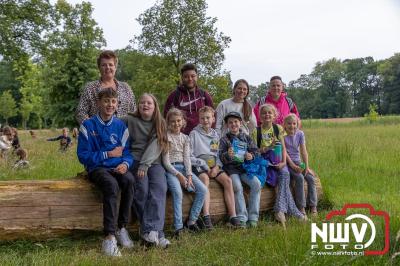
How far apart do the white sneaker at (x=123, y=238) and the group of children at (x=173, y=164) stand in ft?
0.04

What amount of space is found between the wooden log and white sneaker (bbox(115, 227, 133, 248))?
261 mm

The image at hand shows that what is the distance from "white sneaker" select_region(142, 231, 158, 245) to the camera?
4663 mm

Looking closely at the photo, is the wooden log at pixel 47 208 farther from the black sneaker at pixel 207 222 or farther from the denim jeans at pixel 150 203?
the black sneaker at pixel 207 222

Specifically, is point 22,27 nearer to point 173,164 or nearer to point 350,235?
point 173,164

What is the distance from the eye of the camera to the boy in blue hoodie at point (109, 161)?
4531 mm

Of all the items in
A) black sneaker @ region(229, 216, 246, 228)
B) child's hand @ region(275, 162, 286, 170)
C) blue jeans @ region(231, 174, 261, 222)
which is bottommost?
black sneaker @ region(229, 216, 246, 228)

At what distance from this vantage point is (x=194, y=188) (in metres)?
5.33

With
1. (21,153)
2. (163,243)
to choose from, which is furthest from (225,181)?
(21,153)

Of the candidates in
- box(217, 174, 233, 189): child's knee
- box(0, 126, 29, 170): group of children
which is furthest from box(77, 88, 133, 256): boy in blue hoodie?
box(0, 126, 29, 170): group of children

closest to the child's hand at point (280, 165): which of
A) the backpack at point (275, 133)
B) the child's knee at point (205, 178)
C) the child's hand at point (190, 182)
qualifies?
the backpack at point (275, 133)

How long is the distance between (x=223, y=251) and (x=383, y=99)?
85.3 m

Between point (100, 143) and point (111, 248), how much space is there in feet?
3.94

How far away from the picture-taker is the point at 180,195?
16.9 feet

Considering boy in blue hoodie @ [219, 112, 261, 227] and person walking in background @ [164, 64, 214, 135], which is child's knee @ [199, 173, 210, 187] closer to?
boy in blue hoodie @ [219, 112, 261, 227]
